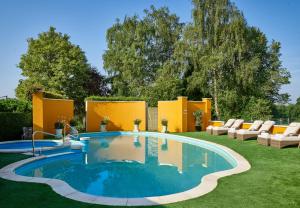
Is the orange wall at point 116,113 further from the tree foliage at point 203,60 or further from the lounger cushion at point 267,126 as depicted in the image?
the lounger cushion at point 267,126

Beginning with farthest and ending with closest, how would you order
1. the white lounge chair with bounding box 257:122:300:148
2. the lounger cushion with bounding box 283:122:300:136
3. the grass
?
the lounger cushion with bounding box 283:122:300:136, the white lounge chair with bounding box 257:122:300:148, the grass

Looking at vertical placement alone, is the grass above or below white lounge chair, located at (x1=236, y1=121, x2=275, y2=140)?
below

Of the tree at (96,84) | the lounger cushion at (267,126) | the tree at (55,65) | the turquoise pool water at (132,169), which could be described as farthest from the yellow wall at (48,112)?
the lounger cushion at (267,126)

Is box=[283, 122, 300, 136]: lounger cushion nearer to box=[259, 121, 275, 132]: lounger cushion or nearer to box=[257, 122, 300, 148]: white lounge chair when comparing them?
box=[257, 122, 300, 148]: white lounge chair

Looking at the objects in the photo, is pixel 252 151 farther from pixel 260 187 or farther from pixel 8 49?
pixel 8 49

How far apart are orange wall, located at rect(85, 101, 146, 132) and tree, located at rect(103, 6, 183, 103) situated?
847 cm

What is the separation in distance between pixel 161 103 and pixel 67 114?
697 cm

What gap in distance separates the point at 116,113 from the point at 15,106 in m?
7.68

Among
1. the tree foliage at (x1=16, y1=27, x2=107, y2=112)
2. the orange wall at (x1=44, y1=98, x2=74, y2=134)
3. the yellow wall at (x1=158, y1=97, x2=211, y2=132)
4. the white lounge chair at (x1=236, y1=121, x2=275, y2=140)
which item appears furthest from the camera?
the tree foliage at (x1=16, y1=27, x2=107, y2=112)

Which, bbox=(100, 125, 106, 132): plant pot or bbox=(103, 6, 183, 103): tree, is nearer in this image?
bbox=(100, 125, 106, 132): plant pot

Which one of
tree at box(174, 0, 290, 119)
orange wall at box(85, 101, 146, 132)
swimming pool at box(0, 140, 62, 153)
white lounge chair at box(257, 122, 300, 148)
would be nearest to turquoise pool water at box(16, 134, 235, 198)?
swimming pool at box(0, 140, 62, 153)

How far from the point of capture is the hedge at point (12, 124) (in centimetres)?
1427

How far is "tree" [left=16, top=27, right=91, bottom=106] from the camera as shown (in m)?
26.5

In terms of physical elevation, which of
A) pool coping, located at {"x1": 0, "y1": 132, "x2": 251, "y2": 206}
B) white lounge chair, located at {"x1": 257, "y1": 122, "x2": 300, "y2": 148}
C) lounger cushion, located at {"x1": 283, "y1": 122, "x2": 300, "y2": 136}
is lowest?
pool coping, located at {"x1": 0, "y1": 132, "x2": 251, "y2": 206}
